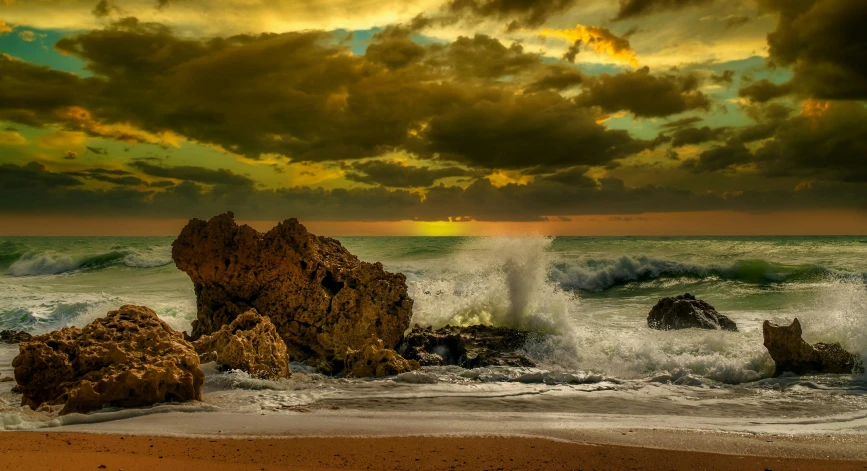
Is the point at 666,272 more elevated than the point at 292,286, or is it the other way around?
the point at 292,286

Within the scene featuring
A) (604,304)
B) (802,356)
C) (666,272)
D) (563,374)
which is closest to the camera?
(563,374)

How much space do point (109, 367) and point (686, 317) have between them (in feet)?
36.4

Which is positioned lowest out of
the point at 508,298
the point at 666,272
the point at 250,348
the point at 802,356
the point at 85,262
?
the point at 85,262

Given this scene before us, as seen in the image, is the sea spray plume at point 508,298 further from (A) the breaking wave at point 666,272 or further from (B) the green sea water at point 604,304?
(A) the breaking wave at point 666,272

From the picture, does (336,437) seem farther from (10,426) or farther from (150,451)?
(10,426)

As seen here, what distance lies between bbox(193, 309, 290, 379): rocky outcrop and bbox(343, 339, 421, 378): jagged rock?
2.94ft

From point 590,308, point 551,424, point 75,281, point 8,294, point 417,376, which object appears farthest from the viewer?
point 75,281

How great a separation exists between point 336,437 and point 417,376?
2999 mm

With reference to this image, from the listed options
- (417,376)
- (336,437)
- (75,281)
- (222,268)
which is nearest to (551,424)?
(336,437)

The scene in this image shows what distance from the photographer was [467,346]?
9766mm

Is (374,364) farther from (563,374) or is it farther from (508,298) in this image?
(508,298)

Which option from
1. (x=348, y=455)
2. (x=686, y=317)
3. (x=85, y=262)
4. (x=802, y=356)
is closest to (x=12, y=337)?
(x=348, y=455)

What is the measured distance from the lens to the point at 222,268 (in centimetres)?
979

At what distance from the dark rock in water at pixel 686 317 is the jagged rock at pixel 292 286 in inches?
252
